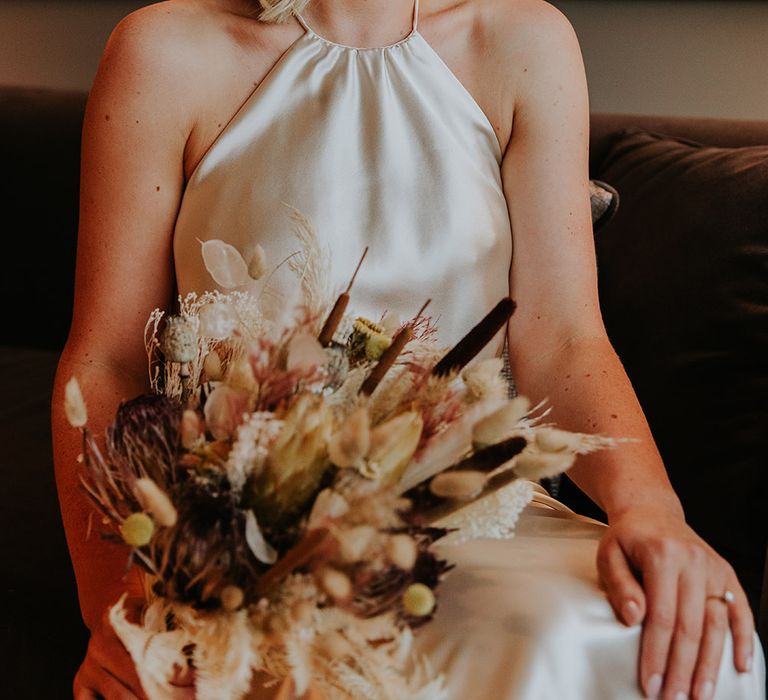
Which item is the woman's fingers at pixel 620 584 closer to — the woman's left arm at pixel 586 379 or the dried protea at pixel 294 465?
the woman's left arm at pixel 586 379

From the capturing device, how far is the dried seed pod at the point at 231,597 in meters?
0.56

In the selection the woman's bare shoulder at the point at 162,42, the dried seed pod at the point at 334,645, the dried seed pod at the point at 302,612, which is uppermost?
the woman's bare shoulder at the point at 162,42

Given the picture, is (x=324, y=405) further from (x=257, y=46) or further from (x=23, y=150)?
(x=23, y=150)

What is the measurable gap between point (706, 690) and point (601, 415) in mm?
349

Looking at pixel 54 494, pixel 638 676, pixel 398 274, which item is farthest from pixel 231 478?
pixel 54 494

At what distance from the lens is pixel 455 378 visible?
26.1 inches

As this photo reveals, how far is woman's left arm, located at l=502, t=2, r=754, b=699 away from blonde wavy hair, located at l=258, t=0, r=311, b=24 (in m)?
0.29

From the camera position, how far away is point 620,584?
2.53 ft

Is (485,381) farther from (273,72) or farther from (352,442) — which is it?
(273,72)

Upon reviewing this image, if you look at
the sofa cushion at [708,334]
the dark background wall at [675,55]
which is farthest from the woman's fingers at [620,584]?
the dark background wall at [675,55]

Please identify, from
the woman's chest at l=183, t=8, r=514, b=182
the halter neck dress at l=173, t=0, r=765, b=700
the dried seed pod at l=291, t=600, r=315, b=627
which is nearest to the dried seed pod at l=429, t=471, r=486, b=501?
the dried seed pod at l=291, t=600, r=315, b=627

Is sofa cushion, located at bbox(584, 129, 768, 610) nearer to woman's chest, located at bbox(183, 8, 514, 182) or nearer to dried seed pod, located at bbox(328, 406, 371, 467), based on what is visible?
woman's chest, located at bbox(183, 8, 514, 182)

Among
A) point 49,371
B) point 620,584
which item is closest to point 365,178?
point 620,584

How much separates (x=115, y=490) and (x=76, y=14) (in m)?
2.19
